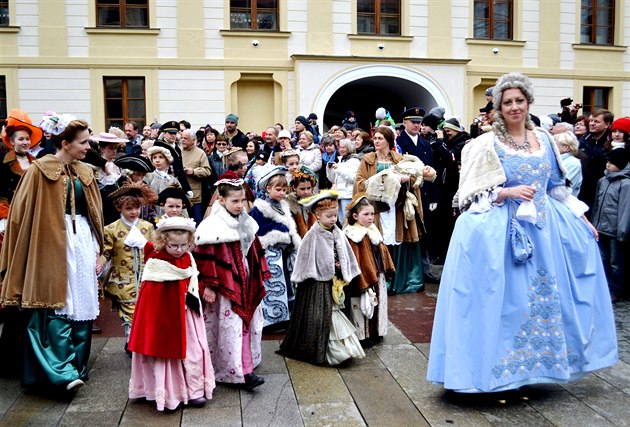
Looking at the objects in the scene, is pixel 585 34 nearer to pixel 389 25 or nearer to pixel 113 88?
pixel 389 25

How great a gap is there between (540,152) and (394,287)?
3.47 metres

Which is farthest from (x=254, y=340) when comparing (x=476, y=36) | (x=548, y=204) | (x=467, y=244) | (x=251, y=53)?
(x=476, y=36)

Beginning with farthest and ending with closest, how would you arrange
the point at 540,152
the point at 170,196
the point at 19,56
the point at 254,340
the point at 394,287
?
1. the point at 19,56
2. the point at 394,287
3. the point at 170,196
4. the point at 254,340
5. the point at 540,152

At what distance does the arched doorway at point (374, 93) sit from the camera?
16.8 m

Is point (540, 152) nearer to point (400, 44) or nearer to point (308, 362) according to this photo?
point (308, 362)

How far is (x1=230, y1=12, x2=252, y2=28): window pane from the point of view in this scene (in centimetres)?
1650

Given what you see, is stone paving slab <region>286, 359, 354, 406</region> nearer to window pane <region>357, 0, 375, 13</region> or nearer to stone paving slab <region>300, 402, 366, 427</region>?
stone paving slab <region>300, 402, 366, 427</region>

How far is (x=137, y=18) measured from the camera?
1609 centimetres

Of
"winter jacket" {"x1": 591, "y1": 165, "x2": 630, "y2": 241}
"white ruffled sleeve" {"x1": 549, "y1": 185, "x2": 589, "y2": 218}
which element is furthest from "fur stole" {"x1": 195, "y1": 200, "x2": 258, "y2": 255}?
"winter jacket" {"x1": 591, "y1": 165, "x2": 630, "y2": 241}

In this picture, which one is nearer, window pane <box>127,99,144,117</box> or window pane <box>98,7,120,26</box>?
window pane <box>98,7,120,26</box>

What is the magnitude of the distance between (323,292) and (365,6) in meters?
13.3

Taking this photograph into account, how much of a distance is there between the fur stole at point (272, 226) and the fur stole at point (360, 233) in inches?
21.0

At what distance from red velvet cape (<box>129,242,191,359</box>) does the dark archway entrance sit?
14.6 m

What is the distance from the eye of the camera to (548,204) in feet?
15.1
